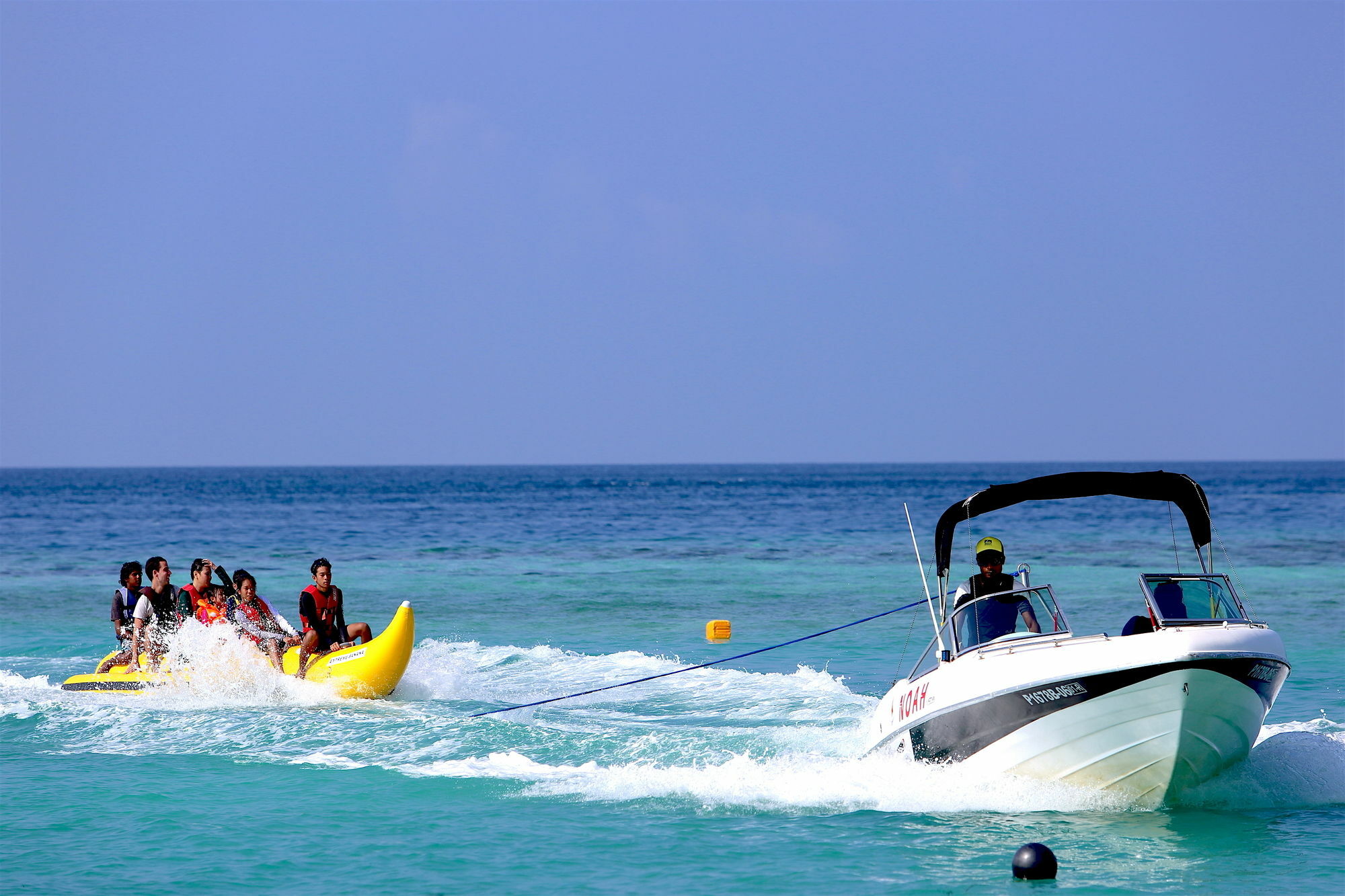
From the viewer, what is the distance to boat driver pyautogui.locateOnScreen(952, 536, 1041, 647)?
8672 mm

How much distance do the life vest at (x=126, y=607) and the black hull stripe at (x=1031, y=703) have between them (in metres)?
9.43

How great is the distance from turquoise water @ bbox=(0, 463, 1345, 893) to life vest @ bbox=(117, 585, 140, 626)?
1.03m

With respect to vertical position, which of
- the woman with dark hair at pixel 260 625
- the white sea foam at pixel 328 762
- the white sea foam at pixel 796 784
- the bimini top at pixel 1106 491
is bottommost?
the white sea foam at pixel 328 762

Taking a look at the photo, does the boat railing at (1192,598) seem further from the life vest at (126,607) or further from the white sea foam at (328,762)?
the life vest at (126,607)

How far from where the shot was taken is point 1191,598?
816 cm

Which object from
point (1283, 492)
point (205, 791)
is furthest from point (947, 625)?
point (1283, 492)

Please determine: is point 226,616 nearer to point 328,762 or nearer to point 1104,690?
point 328,762

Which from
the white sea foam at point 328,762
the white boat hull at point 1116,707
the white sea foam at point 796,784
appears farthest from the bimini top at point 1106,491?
the white sea foam at point 328,762

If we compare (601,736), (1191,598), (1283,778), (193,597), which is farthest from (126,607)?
(1283,778)

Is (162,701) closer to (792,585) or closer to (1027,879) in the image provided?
(1027,879)

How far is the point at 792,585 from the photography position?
2431 centimetres

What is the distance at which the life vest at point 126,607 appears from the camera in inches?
557

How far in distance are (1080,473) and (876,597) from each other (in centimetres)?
1325

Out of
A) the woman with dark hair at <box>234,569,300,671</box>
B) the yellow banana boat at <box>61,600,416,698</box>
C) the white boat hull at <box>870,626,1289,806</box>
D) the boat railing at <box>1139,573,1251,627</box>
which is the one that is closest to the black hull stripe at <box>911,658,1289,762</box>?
the white boat hull at <box>870,626,1289,806</box>
